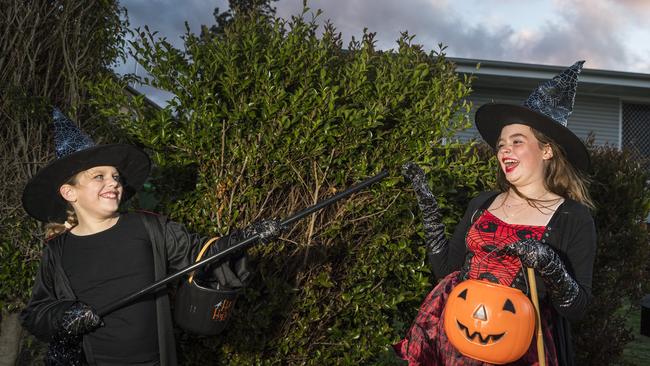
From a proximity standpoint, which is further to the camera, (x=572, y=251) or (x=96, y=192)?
(x=96, y=192)

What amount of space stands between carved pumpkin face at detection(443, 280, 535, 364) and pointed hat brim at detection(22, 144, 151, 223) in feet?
6.03

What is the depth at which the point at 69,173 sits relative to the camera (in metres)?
3.15

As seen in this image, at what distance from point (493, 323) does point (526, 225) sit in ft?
1.84

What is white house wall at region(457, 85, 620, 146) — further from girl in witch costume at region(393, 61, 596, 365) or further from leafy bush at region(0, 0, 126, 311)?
leafy bush at region(0, 0, 126, 311)

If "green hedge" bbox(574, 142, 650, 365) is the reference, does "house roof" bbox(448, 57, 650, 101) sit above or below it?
above

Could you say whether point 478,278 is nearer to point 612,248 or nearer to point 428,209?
point 428,209

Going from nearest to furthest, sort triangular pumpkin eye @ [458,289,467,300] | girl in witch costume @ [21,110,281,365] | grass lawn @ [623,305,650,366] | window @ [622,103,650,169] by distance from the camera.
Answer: triangular pumpkin eye @ [458,289,467,300], girl in witch costume @ [21,110,281,365], grass lawn @ [623,305,650,366], window @ [622,103,650,169]

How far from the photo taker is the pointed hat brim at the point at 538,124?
2.94 m

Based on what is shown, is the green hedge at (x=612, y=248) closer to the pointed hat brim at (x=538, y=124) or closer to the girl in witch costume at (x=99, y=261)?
the pointed hat brim at (x=538, y=124)

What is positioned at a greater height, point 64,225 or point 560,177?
point 560,177

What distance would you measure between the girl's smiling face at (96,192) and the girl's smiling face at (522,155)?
1930 millimetres

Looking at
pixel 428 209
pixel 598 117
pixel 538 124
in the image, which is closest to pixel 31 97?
pixel 428 209

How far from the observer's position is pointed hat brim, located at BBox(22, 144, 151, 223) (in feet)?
10.2

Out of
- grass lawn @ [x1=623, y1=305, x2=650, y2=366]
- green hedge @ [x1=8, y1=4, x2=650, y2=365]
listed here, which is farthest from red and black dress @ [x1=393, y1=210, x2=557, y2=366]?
grass lawn @ [x1=623, y1=305, x2=650, y2=366]
